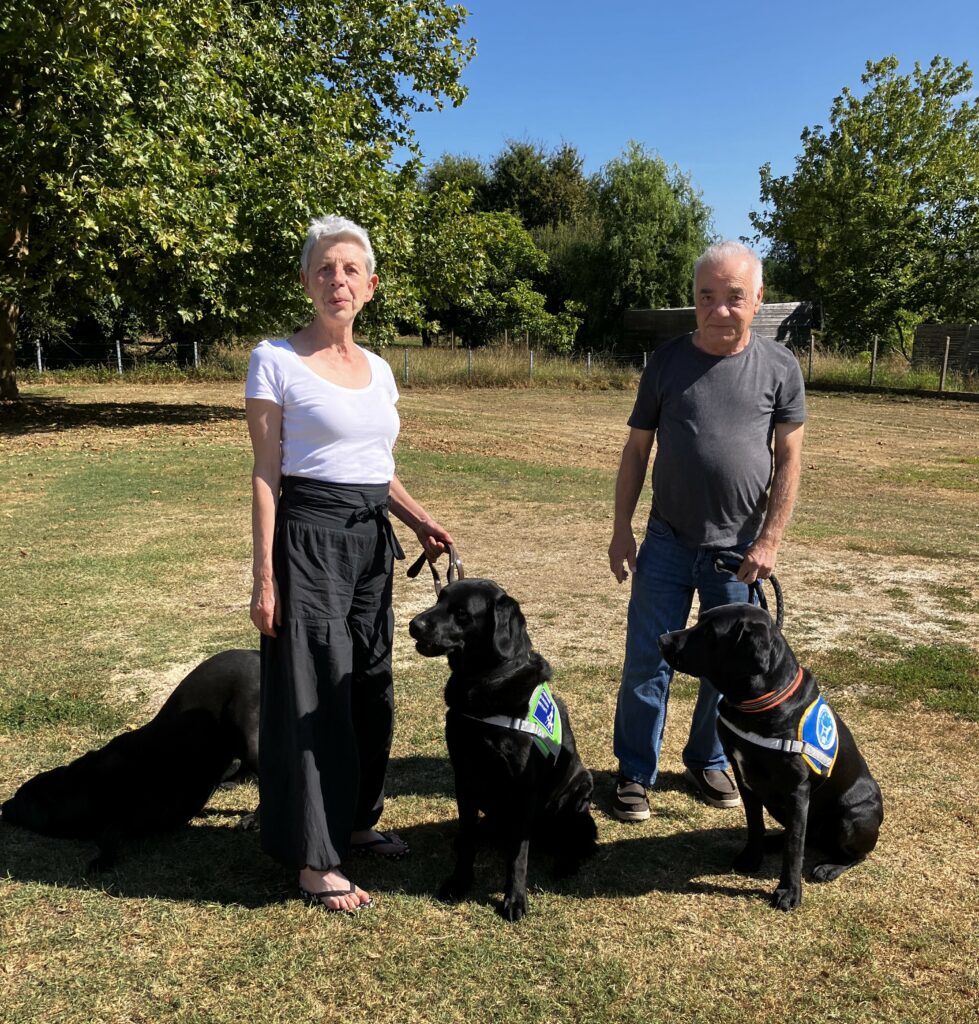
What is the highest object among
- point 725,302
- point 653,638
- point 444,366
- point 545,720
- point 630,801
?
point 725,302

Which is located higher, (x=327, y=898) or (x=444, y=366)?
(x=444, y=366)

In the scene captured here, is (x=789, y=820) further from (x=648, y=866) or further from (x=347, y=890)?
(x=347, y=890)

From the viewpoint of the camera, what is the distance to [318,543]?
286 centimetres

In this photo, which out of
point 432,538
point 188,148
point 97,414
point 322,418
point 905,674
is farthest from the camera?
point 97,414

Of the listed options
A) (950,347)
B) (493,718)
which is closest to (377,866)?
(493,718)

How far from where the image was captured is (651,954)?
9.02ft

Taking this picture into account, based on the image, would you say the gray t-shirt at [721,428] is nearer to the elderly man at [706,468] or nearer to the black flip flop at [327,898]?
the elderly man at [706,468]

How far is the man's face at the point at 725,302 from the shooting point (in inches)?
124

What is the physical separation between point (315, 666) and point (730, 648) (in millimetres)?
1363

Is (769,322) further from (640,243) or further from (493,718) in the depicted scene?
(493,718)

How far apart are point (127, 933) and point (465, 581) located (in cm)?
155

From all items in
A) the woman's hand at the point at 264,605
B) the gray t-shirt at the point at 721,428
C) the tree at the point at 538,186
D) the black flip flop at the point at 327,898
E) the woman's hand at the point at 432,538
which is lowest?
the black flip flop at the point at 327,898

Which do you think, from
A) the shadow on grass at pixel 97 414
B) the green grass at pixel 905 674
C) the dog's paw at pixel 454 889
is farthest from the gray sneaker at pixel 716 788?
the shadow on grass at pixel 97 414

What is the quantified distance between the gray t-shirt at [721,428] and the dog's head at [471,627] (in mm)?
881
